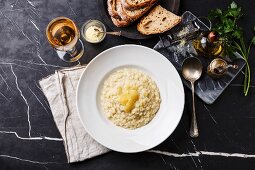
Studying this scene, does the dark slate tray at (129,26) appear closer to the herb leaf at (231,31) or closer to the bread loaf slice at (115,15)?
the bread loaf slice at (115,15)

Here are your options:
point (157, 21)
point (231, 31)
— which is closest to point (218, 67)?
point (231, 31)

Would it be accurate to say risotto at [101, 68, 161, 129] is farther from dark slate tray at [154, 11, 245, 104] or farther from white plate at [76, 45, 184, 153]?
dark slate tray at [154, 11, 245, 104]

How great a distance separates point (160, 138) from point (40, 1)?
1376mm

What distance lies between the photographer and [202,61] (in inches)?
121

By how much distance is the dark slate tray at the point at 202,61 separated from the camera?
3.02m

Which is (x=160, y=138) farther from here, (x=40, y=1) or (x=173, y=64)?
(x=40, y=1)

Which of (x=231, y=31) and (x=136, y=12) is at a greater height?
(x=136, y=12)

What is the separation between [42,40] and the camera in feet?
10.3

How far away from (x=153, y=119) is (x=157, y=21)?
2.38 ft

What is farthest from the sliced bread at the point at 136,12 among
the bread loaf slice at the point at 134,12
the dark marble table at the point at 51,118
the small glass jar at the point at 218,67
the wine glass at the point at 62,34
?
the small glass jar at the point at 218,67

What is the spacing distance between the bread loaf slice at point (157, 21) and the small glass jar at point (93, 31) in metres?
0.27

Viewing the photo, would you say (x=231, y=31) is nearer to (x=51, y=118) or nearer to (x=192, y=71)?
(x=192, y=71)

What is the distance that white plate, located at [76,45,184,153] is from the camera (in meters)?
2.89

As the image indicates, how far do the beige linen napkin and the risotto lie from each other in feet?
0.74
